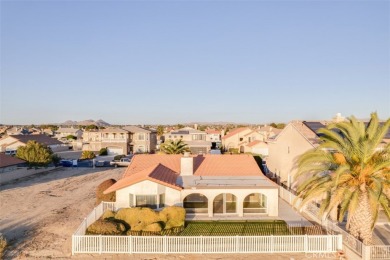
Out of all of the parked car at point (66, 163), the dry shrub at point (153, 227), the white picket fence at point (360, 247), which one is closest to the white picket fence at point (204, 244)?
the white picket fence at point (360, 247)

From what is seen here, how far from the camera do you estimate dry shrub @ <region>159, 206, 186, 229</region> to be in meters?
22.1

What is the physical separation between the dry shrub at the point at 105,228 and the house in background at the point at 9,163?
32.0 m

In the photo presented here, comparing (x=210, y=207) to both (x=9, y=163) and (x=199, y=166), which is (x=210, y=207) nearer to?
(x=199, y=166)

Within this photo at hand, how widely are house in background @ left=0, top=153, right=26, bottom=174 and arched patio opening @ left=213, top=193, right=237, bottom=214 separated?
33.1 m

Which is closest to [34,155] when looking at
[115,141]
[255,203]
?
[115,141]

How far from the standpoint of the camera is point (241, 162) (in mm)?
31594

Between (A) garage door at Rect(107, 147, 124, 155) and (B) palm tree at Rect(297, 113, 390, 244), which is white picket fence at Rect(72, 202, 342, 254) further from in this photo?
(A) garage door at Rect(107, 147, 124, 155)

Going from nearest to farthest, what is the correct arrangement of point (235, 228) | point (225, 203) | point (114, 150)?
1. point (235, 228)
2. point (225, 203)
3. point (114, 150)

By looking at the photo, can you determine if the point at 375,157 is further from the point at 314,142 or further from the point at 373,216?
the point at 314,142

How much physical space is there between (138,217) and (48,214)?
9.99m

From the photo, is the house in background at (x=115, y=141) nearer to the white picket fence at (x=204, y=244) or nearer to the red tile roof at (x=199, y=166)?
the red tile roof at (x=199, y=166)

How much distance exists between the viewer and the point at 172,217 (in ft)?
73.3

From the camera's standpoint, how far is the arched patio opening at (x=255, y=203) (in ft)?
86.4

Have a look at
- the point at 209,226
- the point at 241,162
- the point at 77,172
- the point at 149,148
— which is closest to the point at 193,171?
the point at 241,162
